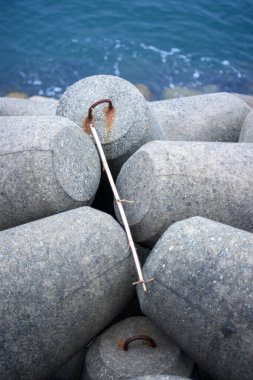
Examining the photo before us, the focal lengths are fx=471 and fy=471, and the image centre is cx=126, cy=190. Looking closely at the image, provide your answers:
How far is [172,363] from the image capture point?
2279mm

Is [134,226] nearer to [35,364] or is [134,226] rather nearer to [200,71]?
[35,364]

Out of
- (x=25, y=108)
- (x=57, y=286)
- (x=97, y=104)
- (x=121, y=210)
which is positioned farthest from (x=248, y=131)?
(x=57, y=286)

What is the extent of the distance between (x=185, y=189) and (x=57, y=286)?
2.76 ft

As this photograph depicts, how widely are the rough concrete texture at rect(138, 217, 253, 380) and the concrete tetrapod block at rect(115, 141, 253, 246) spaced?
227mm

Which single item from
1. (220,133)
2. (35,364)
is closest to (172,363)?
(35,364)

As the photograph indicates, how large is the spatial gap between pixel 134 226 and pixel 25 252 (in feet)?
2.26

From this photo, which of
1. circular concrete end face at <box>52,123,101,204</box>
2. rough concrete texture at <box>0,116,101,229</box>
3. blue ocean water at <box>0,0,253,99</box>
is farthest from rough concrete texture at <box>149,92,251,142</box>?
blue ocean water at <box>0,0,253,99</box>

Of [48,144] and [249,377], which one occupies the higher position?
[48,144]

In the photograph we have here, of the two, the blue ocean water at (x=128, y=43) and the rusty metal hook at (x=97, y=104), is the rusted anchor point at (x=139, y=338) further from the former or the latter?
the blue ocean water at (x=128, y=43)

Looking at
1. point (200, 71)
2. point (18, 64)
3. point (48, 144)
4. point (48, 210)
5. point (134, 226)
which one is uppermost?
point (48, 144)

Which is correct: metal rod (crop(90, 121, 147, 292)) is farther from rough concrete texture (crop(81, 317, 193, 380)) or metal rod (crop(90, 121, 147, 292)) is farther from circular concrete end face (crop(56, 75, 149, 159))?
rough concrete texture (crop(81, 317, 193, 380))

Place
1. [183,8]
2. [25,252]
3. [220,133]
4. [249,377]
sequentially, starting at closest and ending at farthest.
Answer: [249,377] < [25,252] < [220,133] < [183,8]

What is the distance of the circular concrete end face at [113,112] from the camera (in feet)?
9.52

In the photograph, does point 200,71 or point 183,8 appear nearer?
point 200,71
